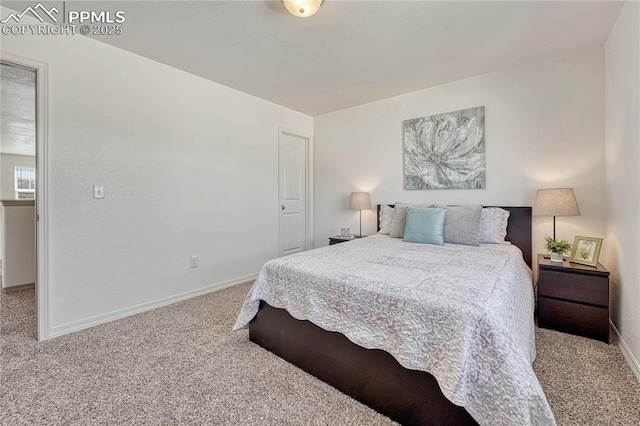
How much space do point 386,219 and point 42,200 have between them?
3.24 metres

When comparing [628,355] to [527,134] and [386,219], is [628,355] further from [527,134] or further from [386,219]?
[386,219]

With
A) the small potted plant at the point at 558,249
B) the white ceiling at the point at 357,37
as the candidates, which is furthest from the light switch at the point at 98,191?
the small potted plant at the point at 558,249

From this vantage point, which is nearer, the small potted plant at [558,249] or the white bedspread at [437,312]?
the white bedspread at [437,312]

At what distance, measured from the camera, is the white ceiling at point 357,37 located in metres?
2.00

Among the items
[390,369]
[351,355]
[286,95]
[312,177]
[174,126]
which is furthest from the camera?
[312,177]

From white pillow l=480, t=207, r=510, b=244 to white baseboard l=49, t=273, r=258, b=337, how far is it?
113 inches

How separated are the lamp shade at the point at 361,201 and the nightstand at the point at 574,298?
194 centimetres

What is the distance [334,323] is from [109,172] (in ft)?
7.71

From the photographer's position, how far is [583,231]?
8.52 ft

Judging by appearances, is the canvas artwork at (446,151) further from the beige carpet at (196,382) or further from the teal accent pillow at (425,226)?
the beige carpet at (196,382)

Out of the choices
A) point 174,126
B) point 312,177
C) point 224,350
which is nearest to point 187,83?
point 174,126

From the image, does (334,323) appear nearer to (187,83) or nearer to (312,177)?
(187,83)

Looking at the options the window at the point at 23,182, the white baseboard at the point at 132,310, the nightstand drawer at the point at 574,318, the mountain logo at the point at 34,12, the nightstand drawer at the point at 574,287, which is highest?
the mountain logo at the point at 34,12

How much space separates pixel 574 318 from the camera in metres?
2.18
